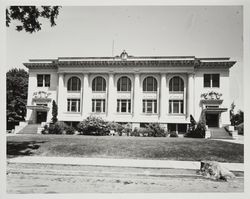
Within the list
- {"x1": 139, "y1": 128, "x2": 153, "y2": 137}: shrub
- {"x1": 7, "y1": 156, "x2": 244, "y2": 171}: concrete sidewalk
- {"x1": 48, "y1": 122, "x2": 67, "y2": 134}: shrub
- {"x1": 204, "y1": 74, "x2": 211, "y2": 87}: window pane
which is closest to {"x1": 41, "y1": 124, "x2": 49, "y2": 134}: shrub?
{"x1": 48, "y1": 122, "x2": 67, "y2": 134}: shrub

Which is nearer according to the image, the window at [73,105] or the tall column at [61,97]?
the tall column at [61,97]

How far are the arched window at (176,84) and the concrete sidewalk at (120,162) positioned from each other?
48.5ft

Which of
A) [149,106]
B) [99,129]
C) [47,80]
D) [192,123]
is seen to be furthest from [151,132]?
[47,80]

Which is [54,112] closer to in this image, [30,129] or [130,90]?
[30,129]

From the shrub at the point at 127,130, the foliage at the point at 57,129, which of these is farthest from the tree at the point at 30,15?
the shrub at the point at 127,130

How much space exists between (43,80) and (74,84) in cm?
316

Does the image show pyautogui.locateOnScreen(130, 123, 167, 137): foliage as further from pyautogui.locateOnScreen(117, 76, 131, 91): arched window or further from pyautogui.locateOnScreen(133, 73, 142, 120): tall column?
pyautogui.locateOnScreen(117, 76, 131, 91): arched window

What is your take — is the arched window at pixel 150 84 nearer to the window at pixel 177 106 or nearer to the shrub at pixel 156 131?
the window at pixel 177 106

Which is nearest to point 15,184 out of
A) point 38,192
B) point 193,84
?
point 38,192

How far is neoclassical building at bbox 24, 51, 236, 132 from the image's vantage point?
2494 cm

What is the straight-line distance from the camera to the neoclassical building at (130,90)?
982 inches

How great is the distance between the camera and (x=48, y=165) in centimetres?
1030

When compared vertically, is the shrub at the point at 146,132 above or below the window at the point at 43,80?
below

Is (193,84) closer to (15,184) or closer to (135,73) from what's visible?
(135,73)
